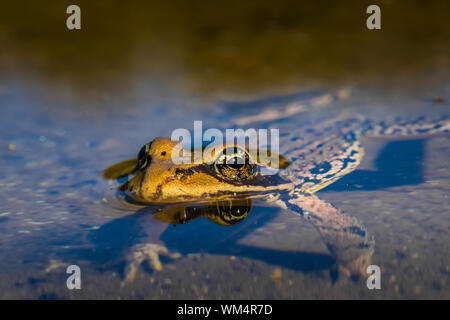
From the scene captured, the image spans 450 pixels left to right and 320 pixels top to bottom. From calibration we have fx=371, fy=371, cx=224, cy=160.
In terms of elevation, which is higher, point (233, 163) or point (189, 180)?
point (233, 163)

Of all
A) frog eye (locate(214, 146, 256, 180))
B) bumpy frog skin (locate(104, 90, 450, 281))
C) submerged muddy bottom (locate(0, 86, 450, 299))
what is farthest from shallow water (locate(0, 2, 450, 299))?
frog eye (locate(214, 146, 256, 180))

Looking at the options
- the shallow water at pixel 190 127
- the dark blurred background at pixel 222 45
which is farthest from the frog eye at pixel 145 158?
the dark blurred background at pixel 222 45

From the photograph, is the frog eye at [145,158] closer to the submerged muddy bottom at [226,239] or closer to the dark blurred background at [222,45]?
the submerged muddy bottom at [226,239]

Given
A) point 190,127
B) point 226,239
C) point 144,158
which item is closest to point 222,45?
point 190,127

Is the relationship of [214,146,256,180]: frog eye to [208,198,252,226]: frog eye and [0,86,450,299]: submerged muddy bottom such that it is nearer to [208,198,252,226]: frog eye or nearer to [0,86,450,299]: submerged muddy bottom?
[208,198,252,226]: frog eye

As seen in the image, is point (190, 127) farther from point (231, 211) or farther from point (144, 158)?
point (231, 211)
